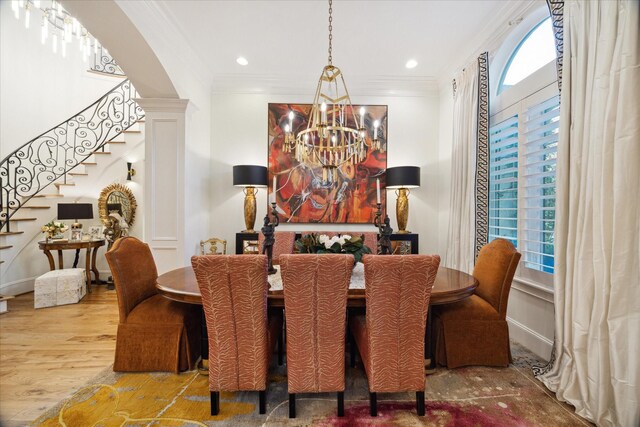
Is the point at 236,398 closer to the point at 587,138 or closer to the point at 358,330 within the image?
the point at 358,330

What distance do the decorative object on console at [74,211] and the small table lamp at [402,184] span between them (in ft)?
14.9

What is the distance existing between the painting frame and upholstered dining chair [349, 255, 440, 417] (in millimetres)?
2646

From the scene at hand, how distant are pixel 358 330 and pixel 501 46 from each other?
3.20m

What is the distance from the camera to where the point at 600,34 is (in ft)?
5.33

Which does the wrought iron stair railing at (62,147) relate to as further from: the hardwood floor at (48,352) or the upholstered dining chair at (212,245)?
the upholstered dining chair at (212,245)

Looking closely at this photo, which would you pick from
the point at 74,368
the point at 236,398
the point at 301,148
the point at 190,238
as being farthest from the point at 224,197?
the point at 236,398

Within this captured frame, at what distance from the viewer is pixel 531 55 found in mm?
2705

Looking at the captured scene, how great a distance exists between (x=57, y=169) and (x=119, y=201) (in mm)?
1461

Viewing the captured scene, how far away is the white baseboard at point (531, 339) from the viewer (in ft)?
7.42

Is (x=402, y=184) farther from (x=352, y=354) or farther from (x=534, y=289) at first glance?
(x=352, y=354)

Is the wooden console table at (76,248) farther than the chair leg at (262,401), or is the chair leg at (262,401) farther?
the wooden console table at (76,248)

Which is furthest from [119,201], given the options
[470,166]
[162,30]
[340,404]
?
[470,166]

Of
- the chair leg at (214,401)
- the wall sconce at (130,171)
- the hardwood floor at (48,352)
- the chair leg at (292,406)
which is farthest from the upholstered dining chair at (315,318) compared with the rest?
the wall sconce at (130,171)

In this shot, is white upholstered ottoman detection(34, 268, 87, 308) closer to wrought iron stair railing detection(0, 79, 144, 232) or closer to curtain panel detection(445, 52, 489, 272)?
wrought iron stair railing detection(0, 79, 144, 232)
